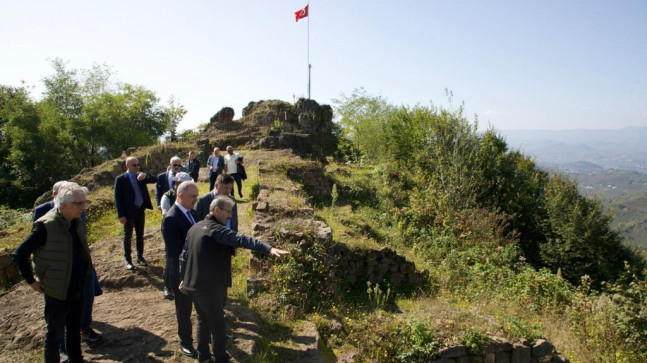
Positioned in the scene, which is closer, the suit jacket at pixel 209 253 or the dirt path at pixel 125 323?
the suit jacket at pixel 209 253

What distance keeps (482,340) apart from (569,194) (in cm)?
1969

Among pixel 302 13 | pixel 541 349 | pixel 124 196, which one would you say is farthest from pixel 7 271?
pixel 302 13

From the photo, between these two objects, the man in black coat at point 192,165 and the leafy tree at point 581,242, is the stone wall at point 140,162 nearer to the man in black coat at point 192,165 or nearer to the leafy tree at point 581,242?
the man in black coat at point 192,165

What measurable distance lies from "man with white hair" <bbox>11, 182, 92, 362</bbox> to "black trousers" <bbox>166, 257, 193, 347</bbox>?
37.0 inches

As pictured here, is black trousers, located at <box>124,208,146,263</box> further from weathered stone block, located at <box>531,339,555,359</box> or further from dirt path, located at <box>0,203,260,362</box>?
weathered stone block, located at <box>531,339,555,359</box>

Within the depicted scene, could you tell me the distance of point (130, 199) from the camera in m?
6.01

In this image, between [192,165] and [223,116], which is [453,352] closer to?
[192,165]

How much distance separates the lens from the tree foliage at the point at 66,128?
933 inches

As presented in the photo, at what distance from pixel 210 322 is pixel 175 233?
1117 mm

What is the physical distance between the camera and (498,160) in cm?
2258

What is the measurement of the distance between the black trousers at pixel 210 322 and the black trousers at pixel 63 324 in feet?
3.93

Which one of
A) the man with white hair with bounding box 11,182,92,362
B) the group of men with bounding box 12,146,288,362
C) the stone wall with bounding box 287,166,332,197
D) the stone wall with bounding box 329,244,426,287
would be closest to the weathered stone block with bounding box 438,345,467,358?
the stone wall with bounding box 329,244,426,287

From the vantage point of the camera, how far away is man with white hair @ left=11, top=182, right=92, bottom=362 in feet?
11.4

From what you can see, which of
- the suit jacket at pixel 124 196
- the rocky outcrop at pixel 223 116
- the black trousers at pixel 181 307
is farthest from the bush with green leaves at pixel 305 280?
the rocky outcrop at pixel 223 116
